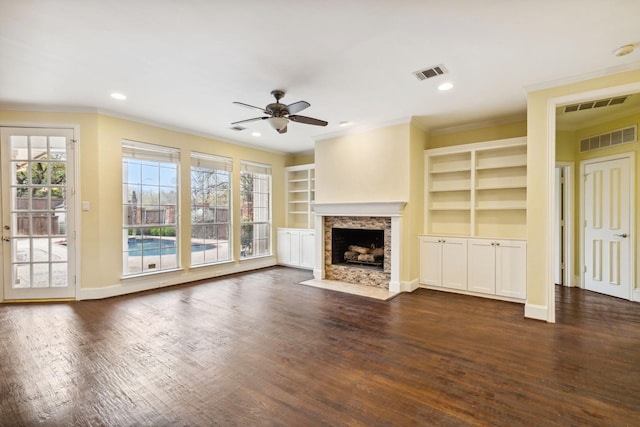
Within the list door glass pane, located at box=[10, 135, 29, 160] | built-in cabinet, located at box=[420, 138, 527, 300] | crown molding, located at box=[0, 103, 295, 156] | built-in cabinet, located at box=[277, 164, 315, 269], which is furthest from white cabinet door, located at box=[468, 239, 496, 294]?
door glass pane, located at box=[10, 135, 29, 160]

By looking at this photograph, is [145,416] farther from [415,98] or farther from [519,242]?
[519,242]

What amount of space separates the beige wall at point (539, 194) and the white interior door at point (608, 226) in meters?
1.97

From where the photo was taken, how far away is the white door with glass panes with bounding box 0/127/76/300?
427 cm

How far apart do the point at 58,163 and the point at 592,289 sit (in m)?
8.55

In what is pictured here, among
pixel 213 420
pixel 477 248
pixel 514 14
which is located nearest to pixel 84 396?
pixel 213 420

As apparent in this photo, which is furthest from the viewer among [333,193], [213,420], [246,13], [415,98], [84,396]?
[333,193]

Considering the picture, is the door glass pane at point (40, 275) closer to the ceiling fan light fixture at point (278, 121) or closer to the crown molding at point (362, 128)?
the ceiling fan light fixture at point (278, 121)

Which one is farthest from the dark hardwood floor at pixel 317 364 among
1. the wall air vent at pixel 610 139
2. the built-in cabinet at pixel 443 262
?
the wall air vent at pixel 610 139

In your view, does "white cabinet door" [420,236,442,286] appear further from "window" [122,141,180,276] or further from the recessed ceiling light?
"window" [122,141,180,276]

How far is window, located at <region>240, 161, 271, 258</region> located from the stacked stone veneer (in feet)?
6.53

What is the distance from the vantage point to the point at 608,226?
A: 4566 millimetres

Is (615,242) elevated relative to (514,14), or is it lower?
lower

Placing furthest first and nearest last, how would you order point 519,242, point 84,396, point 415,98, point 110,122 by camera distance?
point 110,122 → point 519,242 → point 415,98 → point 84,396

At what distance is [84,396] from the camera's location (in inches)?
83.6
